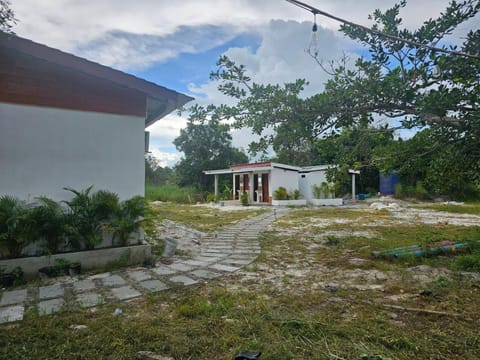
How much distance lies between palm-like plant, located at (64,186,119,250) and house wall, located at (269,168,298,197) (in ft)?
45.6

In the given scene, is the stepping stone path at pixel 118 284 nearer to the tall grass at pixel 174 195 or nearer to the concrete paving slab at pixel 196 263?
the concrete paving slab at pixel 196 263

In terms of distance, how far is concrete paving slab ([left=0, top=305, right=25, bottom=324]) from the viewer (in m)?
2.65

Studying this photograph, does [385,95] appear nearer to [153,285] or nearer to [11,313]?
[153,285]

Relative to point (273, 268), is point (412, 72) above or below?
above

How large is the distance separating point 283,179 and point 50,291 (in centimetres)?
1601

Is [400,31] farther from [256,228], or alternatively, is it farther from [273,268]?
[256,228]

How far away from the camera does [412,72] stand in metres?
4.00

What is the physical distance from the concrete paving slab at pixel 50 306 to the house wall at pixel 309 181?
698 inches

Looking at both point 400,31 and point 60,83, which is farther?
point 60,83

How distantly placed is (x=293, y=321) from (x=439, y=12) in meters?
4.83

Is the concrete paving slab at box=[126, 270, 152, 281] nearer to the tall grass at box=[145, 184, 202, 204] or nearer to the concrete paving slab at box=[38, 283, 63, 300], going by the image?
the concrete paving slab at box=[38, 283, 63, 300]

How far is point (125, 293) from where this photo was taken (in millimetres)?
3355

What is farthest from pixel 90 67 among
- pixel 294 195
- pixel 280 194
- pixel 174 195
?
pixel 174 195

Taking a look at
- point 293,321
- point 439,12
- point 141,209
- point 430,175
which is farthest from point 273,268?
point 439,12
